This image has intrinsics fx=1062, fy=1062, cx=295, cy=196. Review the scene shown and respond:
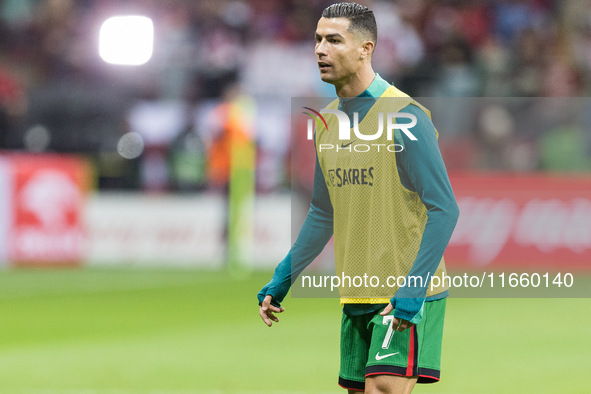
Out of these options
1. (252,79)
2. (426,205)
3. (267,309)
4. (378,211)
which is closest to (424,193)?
(426,205)

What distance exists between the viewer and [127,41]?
15.0m

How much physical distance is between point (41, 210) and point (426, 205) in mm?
12713

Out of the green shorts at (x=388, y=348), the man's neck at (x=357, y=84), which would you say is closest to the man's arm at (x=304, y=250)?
the green shorts at (x=388, y=348)

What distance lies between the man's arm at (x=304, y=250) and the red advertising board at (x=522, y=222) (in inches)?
422

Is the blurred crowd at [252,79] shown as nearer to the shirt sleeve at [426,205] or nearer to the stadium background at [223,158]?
the stadium background at [223,158]

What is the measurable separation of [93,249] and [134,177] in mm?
1302

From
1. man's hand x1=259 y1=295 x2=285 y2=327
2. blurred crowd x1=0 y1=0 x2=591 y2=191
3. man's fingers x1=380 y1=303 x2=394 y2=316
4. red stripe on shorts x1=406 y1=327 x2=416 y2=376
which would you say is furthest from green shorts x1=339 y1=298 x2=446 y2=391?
blurred crowd x1=0 y1=0 x2=591 y2=191

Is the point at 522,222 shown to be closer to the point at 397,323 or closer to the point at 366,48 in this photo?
the point at 366,48

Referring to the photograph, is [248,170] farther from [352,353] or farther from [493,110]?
[352,353]

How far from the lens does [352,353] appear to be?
14.1ft

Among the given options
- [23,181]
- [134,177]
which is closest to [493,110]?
[134,177]

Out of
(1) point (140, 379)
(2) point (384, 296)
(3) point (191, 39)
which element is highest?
(3) point (191, 39)

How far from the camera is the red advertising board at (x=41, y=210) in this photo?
51.9 ft

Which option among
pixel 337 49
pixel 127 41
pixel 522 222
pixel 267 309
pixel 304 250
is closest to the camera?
pixel 337 49
